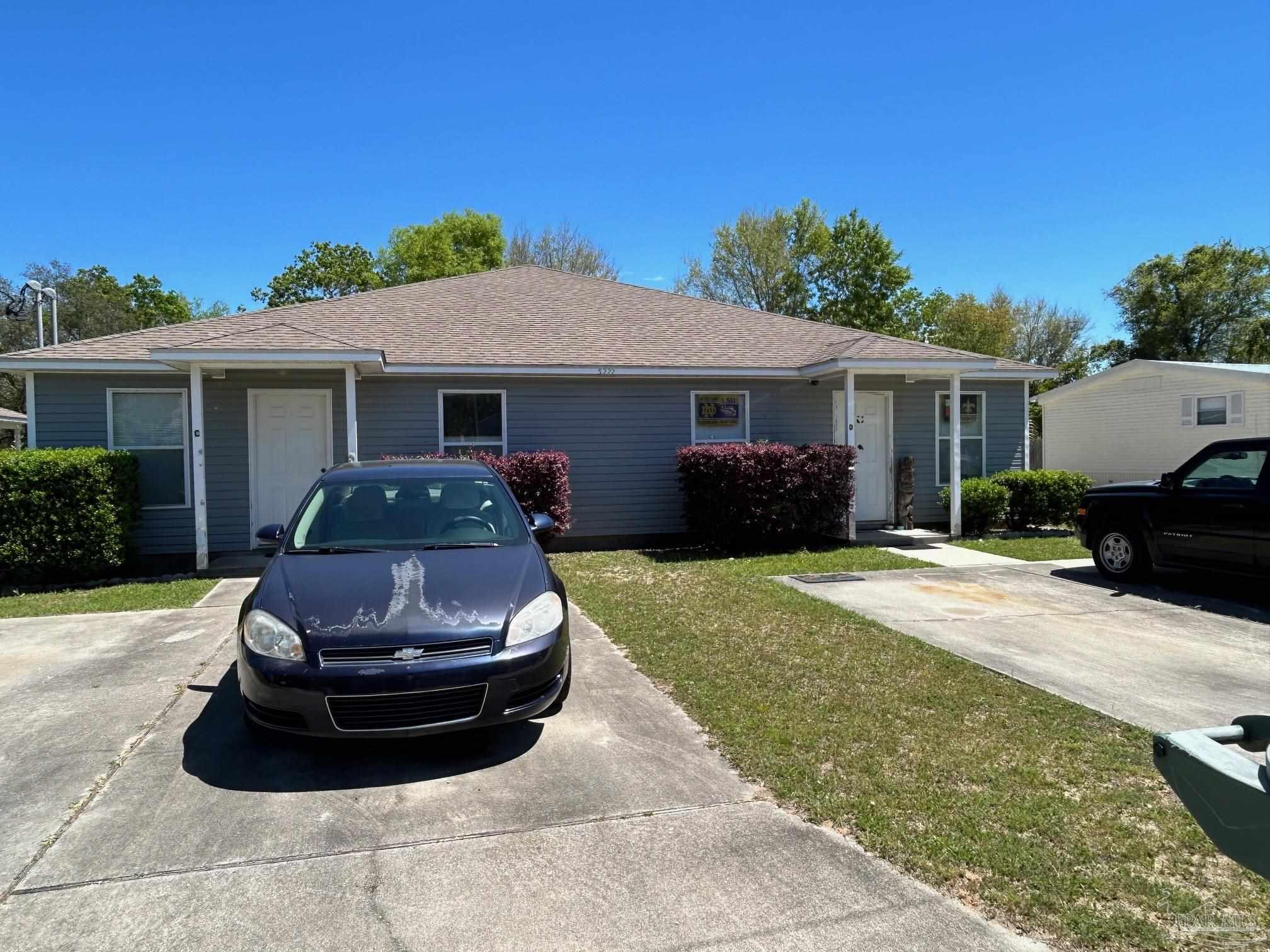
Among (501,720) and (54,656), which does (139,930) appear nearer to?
(501,720)

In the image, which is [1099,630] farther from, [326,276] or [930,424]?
[326,276]

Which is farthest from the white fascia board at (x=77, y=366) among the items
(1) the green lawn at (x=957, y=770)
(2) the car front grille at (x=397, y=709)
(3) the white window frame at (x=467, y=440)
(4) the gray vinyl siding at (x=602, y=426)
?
(2) the car front grille at (x=397, y=709)

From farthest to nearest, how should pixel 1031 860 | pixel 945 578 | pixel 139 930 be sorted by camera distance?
pixel 945 578
pixel 1031 860
pixel 139 930

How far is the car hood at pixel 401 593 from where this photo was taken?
3.76 m

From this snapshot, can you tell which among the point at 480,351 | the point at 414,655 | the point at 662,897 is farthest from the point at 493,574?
the point at 480,351

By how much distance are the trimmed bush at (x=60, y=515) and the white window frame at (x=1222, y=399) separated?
21.1 metres

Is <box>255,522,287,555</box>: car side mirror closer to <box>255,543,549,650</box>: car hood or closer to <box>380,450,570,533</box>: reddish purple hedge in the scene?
<box>255,543,549,650</box>: car hood

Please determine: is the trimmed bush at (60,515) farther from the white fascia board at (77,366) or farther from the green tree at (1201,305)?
the green tree at (1201,305)

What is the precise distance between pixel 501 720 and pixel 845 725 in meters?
1.94

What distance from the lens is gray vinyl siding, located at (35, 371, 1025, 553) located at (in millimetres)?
10516

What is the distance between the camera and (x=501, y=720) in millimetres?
3812

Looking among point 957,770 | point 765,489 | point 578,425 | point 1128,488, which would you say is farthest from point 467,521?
point 1128,488

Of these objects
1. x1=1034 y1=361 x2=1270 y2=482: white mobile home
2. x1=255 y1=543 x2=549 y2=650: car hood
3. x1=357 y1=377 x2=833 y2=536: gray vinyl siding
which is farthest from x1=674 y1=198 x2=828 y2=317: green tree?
x1=255 y1=543 x2=549 y2=650: car hood

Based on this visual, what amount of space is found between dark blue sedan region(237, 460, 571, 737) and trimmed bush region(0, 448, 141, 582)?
589 cm
